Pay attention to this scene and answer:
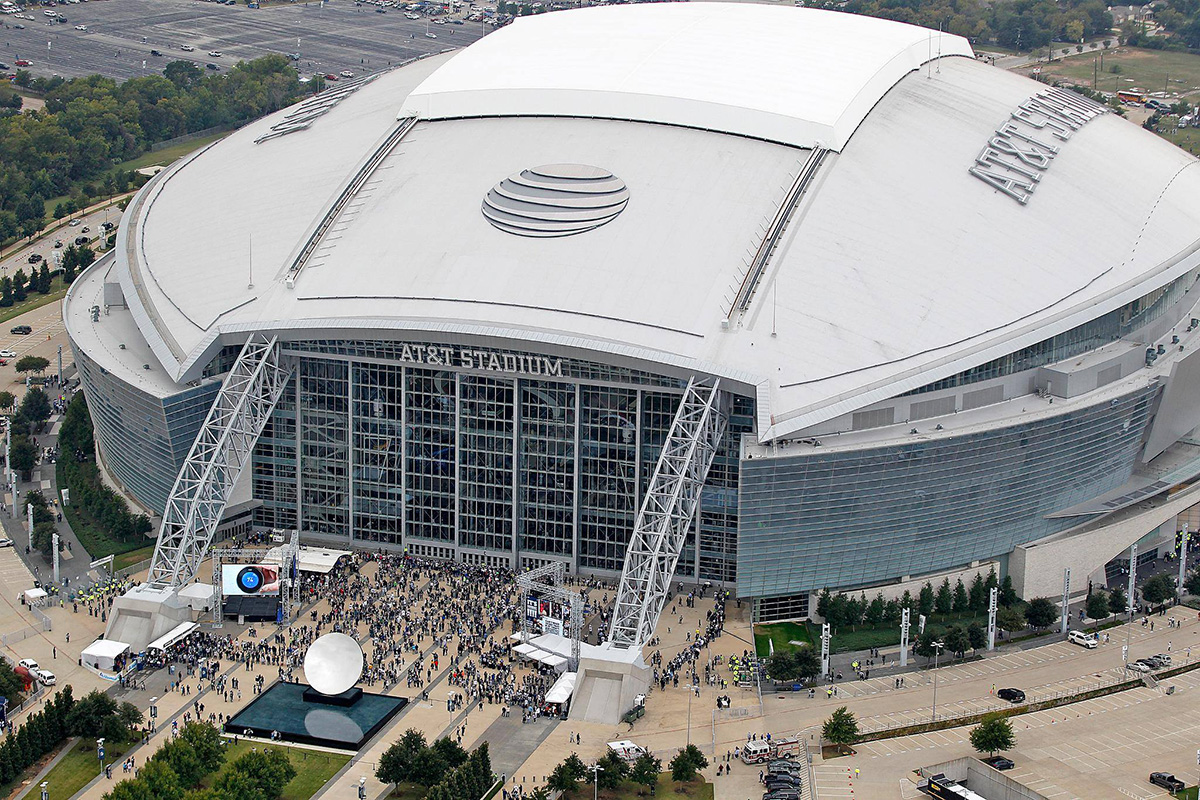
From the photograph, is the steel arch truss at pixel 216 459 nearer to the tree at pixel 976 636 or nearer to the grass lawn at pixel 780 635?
the grass lawn at pixel 780 635

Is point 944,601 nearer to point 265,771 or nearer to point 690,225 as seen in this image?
point 690,225

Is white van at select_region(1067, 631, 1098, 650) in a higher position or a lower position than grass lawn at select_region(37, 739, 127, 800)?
lower

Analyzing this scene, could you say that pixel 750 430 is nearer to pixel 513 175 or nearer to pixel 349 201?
pixel 513 175

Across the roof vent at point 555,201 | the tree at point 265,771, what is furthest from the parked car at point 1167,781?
the roof vent at point 555,201

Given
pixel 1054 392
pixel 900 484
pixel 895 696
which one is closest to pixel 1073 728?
pixel 895 696

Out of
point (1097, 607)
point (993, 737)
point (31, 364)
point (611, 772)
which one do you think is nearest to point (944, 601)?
point (1097, 607)

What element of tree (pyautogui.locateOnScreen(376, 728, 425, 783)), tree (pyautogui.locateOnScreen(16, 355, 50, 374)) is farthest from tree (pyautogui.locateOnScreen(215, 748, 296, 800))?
tree (pyautogui.locateOnScreen(16, 355, 50, 374))

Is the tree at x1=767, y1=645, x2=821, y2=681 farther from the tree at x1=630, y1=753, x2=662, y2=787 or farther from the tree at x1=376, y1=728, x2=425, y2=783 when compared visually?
the tree at x1=376, y1=728, x2=425, y2=783
